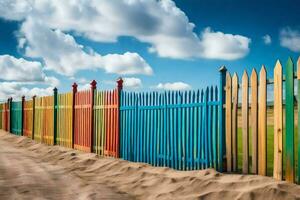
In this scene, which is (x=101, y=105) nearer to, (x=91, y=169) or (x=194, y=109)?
(x=91, y=169)

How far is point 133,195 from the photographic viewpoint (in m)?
6.73

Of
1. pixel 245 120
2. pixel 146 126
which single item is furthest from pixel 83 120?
pixel 245 120

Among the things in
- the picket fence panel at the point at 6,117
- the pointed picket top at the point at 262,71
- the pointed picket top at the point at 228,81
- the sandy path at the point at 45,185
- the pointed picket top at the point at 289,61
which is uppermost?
the pointed picket top at the point at 289,61

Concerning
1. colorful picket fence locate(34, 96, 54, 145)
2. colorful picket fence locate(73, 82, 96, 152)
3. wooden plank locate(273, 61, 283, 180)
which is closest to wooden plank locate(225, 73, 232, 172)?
wooden plank locate(273, 61, 283, 180)

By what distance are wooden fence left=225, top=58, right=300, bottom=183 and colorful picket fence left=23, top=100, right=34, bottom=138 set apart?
14.0 meters

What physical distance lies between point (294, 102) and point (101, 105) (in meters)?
6.79

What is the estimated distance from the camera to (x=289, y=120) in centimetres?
638

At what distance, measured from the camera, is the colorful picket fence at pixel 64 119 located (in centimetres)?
1455

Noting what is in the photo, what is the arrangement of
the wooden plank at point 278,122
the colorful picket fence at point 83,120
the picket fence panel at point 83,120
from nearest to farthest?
the wooden plank at point 278,122
the colorful picket fence at point 83,120
the picket fence panel at point 83,120

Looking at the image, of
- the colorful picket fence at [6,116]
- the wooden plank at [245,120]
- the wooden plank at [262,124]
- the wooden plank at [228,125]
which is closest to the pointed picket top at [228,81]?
the wooden plank at [228,125]

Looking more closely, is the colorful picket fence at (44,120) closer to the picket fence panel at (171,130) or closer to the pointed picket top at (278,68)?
the picket fence panel at (171,130)

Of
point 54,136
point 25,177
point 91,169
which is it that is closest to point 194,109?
point 91,169

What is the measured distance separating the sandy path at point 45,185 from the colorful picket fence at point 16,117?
13.0 metres

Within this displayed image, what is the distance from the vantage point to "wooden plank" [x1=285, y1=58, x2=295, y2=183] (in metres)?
6.32
